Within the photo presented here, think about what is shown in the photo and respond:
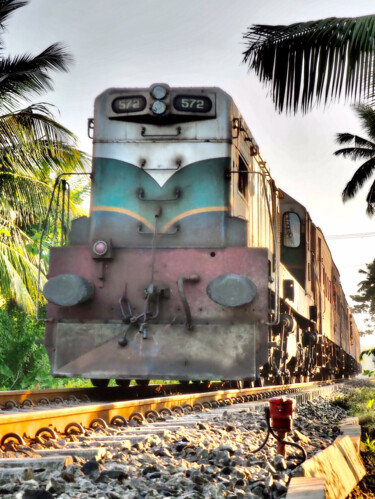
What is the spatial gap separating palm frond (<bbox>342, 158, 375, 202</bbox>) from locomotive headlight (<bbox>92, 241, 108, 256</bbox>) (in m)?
21.5

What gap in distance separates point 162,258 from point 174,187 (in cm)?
83

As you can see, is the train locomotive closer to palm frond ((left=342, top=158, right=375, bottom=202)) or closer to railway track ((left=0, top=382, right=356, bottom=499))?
railway track ((left=0, top=382, right=356, bottom=499))

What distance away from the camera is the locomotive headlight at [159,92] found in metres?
8.08

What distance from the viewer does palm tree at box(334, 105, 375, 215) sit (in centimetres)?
2683

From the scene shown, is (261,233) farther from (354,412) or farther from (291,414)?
(291,414)

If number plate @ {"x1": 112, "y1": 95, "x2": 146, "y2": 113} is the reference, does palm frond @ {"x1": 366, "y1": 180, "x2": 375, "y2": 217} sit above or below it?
above

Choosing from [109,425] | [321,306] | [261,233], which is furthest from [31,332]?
[109,425]

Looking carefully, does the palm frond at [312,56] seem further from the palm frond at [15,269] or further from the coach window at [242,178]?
the palm frond at [15,269]

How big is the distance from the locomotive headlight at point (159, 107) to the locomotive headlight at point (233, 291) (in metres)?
2.05

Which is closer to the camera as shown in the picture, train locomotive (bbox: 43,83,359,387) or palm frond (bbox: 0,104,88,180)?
train locomotive (bbox: 43,83,359,387)

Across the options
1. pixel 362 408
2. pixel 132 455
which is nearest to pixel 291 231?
pixel 362 408

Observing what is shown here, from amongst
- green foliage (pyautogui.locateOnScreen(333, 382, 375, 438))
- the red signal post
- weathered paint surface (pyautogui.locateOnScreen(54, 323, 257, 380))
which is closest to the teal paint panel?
weathered paint surface (pyautogui.locateOnScreen(54, 323, 257, 380))

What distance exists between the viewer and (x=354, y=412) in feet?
27.3

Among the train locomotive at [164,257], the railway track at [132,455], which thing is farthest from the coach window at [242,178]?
the railway track at [132,455]
